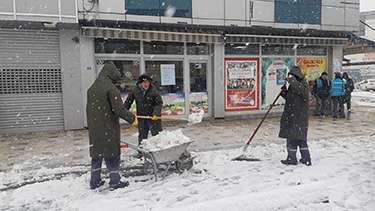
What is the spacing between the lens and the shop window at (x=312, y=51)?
13773 millimetres

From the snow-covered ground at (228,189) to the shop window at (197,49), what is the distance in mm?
5667

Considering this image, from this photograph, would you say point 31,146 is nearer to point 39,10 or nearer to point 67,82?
point 67,82

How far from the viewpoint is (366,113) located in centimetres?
1433

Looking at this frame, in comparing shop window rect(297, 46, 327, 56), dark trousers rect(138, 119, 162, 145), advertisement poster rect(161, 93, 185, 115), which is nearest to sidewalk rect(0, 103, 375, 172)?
advertisement poster rect(161, 93, 185, 115)

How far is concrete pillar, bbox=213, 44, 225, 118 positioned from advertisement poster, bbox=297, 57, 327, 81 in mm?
3687

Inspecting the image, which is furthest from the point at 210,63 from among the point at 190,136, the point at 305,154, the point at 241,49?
the point at 305,154

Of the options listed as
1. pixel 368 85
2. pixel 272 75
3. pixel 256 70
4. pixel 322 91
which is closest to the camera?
pixel 322 91

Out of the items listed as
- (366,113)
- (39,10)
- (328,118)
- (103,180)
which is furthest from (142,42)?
(366,113)

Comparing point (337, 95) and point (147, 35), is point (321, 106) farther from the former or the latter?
point (147, 35)

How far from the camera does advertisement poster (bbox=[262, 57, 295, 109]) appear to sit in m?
13.2

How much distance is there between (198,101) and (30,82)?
18.2 feet

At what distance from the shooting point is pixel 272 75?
1334 centimetres

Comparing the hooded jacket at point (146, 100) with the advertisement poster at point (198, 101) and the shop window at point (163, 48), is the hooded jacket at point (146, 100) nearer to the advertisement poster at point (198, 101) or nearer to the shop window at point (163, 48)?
the shop window at point (163, 48)

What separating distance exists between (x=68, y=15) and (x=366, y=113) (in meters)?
12.3
